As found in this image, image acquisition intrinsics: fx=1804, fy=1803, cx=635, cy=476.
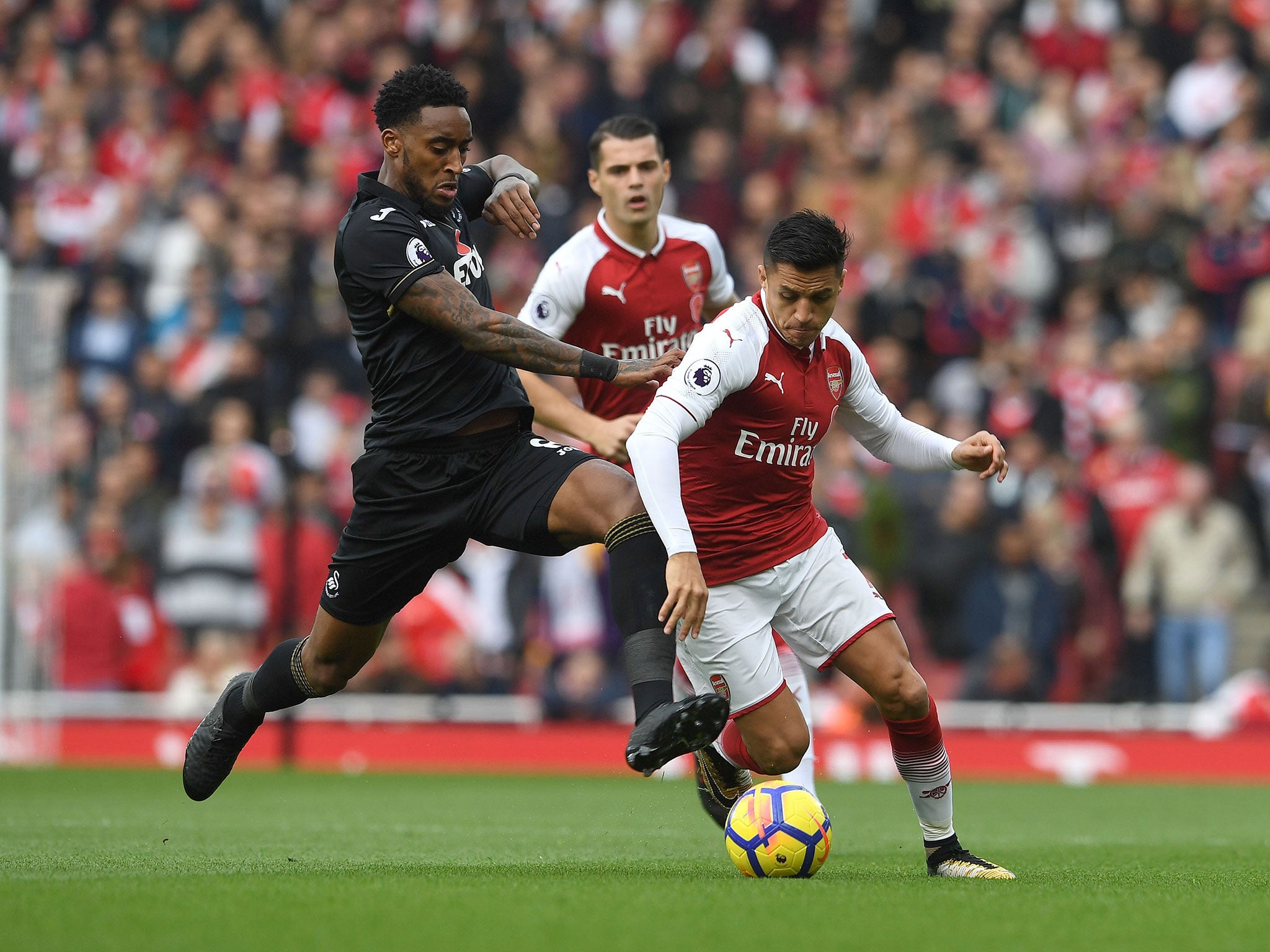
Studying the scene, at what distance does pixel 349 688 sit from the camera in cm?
1458

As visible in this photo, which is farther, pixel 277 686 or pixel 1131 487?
pixel 1131 487

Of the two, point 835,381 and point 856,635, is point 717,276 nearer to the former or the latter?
point 835,381

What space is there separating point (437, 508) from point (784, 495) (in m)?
1.38

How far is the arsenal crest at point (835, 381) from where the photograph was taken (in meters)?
6.87

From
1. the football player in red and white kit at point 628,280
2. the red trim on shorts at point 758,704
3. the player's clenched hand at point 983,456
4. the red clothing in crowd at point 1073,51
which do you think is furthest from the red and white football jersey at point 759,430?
the red clothing in crowd at point 1073,51

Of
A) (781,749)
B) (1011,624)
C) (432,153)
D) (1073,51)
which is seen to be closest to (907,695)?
(781,749)

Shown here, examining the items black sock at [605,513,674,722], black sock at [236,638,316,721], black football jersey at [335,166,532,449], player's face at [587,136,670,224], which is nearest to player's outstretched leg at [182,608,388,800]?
black sock at [236,638,316,721]

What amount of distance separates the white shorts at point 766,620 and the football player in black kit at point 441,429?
353mm

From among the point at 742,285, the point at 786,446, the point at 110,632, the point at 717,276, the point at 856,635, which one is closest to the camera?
the point at 856,635

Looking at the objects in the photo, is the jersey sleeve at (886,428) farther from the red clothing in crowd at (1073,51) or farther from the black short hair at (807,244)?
the red clothing in crowd at (1073,51)

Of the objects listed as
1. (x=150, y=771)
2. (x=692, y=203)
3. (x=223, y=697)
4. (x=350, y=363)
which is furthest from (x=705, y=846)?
(x=692, y=203)

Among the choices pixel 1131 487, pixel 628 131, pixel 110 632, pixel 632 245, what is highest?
pixel 628 131

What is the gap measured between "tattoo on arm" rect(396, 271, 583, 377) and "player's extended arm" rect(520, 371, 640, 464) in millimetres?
644

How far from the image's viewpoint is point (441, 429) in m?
6.75
